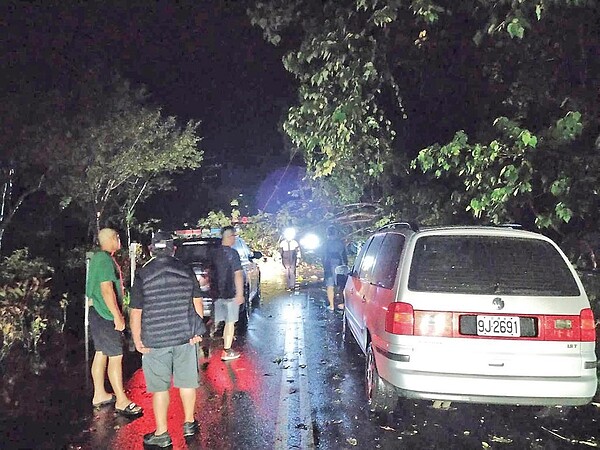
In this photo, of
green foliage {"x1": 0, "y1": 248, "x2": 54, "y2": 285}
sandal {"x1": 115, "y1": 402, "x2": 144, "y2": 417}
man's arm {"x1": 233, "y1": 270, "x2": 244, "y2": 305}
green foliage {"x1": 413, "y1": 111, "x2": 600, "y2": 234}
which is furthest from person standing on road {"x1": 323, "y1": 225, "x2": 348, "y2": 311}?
sandal {"x1": 115, "y1": 402, "x2": 144, "y2": 417}

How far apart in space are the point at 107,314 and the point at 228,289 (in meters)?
2.71

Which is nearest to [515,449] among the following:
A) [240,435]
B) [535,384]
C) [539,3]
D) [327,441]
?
[535,384]

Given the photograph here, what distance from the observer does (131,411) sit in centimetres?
614

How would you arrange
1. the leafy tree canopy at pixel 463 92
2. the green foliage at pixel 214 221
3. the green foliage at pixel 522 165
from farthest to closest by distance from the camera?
the green foliage at pixel 214 221 → the leafy tree canopy at pixel 463 92 → the green foliage at pixel 522 165

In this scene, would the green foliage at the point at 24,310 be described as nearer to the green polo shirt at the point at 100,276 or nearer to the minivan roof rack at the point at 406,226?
the green polo shirt at the point at 100,276

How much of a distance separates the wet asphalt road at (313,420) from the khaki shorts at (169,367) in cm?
52

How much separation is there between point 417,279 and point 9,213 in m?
11.8

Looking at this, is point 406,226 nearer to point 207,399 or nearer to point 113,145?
point 207,399

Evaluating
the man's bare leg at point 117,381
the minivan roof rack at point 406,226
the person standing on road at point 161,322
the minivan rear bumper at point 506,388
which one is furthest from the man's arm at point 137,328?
the minivan roof rack at point 406,226

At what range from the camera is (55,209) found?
18.3 m

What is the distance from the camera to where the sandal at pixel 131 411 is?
6.12m

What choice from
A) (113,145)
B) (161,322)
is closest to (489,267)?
(161,322)

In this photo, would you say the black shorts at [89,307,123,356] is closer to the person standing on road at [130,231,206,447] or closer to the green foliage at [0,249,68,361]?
the person standing on road at [130,231,206,447]

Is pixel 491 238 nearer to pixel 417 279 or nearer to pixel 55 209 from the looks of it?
pixel 417 279
